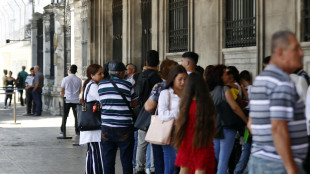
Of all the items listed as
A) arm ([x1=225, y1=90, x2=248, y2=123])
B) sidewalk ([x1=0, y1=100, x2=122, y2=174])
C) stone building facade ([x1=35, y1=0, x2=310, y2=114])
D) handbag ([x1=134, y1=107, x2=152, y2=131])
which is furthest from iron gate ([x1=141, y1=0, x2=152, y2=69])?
arm ([x1=225, y1=90, x2=248, y2=123])

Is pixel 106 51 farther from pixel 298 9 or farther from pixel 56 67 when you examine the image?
pixel 298 9

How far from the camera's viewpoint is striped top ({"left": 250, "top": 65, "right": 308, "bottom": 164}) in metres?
4.53

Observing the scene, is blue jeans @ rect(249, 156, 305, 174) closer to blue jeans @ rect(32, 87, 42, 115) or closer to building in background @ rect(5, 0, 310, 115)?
building in background @ rect(5, 0, 310, 115)

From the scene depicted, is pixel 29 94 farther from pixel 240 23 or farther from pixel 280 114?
pixel 280 114

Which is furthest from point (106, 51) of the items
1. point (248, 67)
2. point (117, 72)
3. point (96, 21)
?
point (117, 72)

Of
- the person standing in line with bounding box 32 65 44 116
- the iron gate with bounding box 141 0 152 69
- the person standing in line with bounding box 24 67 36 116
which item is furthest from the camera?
the person standing in line with bounding box 24 67 36 116

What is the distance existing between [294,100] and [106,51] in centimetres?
1633

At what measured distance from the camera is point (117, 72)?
8508mm

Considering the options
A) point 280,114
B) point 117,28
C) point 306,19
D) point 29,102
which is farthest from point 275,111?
point 29,102

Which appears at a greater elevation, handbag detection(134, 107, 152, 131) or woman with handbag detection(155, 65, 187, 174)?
woman with handbag detection(155, 65, 187, 174)

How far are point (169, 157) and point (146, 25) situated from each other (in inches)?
401

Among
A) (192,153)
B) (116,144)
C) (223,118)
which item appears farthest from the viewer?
(116,144)

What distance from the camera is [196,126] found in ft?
21.5

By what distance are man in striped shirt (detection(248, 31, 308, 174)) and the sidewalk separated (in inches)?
236
